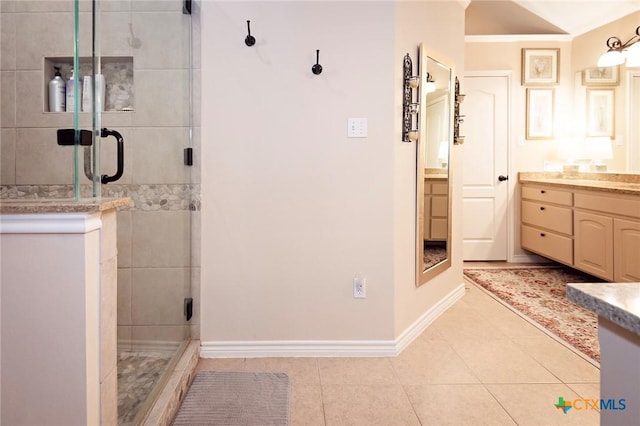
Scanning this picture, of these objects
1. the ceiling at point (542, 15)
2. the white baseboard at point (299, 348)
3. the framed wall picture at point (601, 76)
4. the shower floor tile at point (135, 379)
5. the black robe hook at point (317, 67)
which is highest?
the ceiling at point (542, 15)

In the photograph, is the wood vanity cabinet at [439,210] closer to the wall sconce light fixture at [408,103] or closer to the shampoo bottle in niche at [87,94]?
the wall sconce light fixture at [408,103]

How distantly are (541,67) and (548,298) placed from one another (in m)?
2.66

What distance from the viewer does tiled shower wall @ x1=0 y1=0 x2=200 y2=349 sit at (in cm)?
176

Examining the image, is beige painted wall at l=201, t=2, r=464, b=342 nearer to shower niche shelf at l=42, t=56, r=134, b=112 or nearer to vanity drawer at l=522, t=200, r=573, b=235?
shower niche shelf at l=42, t=56, r=134, b=112

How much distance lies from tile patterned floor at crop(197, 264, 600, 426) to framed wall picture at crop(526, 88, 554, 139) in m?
2.79

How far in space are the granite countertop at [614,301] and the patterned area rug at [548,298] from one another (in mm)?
1917

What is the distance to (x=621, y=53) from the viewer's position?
394 centimetres

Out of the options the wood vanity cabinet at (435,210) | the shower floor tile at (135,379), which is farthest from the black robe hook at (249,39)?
the shower floor tile at (135,379)

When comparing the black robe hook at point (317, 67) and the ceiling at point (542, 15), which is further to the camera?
the ceiling at point (542, 15)

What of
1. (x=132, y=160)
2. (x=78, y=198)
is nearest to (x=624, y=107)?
(x=132, y=160)

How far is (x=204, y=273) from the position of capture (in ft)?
7.69

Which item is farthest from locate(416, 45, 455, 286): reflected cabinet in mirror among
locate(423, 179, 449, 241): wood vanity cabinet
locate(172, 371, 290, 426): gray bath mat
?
locate(172, 371, 290, 426): gray bath mat

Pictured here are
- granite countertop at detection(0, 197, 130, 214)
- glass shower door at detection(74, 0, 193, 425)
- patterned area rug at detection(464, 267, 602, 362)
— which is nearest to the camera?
granite countertop at detection(0, 197, 130, 214)

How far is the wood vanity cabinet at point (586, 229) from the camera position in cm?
321
